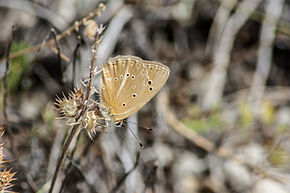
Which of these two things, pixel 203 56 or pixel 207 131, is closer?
pixel 207 131

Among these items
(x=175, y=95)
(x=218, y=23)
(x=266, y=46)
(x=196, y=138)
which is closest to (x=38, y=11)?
(x=175, y=95)

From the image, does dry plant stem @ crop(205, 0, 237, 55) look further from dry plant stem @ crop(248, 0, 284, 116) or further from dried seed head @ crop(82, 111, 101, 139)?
dried seed head @ crop(82, 111, 101, 139)

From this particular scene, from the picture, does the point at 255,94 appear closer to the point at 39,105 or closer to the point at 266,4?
the point at 266,4

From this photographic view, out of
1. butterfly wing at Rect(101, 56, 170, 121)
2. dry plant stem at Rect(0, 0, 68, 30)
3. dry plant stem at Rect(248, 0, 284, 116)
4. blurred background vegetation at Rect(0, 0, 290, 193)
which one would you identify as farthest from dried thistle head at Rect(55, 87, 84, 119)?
dry plant stem at Rect(248, 0, 284, 116)

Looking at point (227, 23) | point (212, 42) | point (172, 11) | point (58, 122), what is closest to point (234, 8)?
point (227, 23)

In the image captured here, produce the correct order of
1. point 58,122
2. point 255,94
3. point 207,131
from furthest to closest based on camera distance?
point 255,94 → point 207,131 → point 58,122

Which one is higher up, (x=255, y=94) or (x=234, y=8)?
(x=234, y=8)

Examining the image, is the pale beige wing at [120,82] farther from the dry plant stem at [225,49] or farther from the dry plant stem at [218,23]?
the dry plant stem at [218,23]
